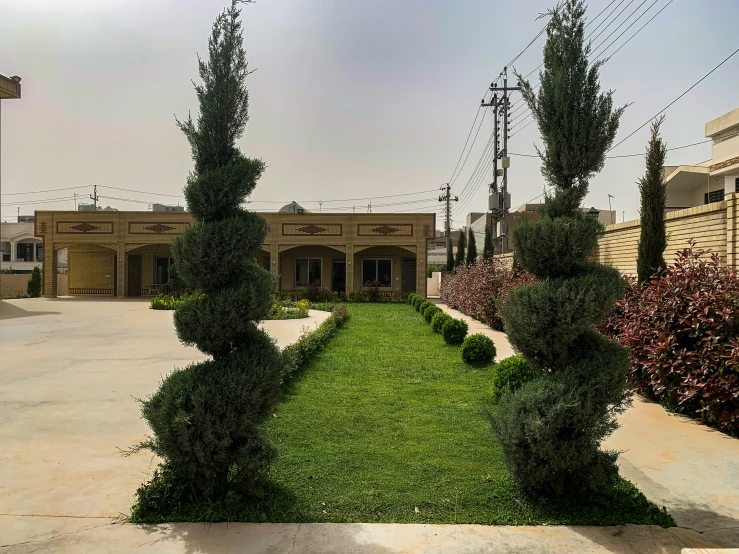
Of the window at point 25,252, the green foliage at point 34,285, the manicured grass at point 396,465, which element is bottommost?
the manicured grass at point 396,465

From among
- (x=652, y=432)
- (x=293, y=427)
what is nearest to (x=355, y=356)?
(x=293, y=427)

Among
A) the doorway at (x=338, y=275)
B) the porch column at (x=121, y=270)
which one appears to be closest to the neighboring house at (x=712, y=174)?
the doorway at (x=338, y=275)

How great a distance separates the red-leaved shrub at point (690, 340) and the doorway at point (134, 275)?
94.8ft

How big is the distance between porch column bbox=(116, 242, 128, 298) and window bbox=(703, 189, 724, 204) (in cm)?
2901

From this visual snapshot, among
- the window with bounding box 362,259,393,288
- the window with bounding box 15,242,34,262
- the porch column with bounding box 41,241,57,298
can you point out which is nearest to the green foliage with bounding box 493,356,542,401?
the window with bounding box 362,259,393,288

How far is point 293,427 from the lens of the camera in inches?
217

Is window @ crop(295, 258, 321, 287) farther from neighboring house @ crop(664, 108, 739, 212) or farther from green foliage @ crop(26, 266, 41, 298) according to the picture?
neighboring house @ crop(664, 108, 739, 212)

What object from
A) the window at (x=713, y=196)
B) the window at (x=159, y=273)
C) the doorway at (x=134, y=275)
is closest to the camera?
the window at (x=713, y=196)

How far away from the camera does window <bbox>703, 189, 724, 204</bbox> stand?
21.3m

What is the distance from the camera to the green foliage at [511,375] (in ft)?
20.1

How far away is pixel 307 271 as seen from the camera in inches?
1177

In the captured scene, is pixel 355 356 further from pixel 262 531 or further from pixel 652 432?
pixel 262 531

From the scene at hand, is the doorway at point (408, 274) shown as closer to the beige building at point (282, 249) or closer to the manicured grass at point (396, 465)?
the beige building at point (282, 249)

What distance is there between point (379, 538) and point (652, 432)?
3706mm
